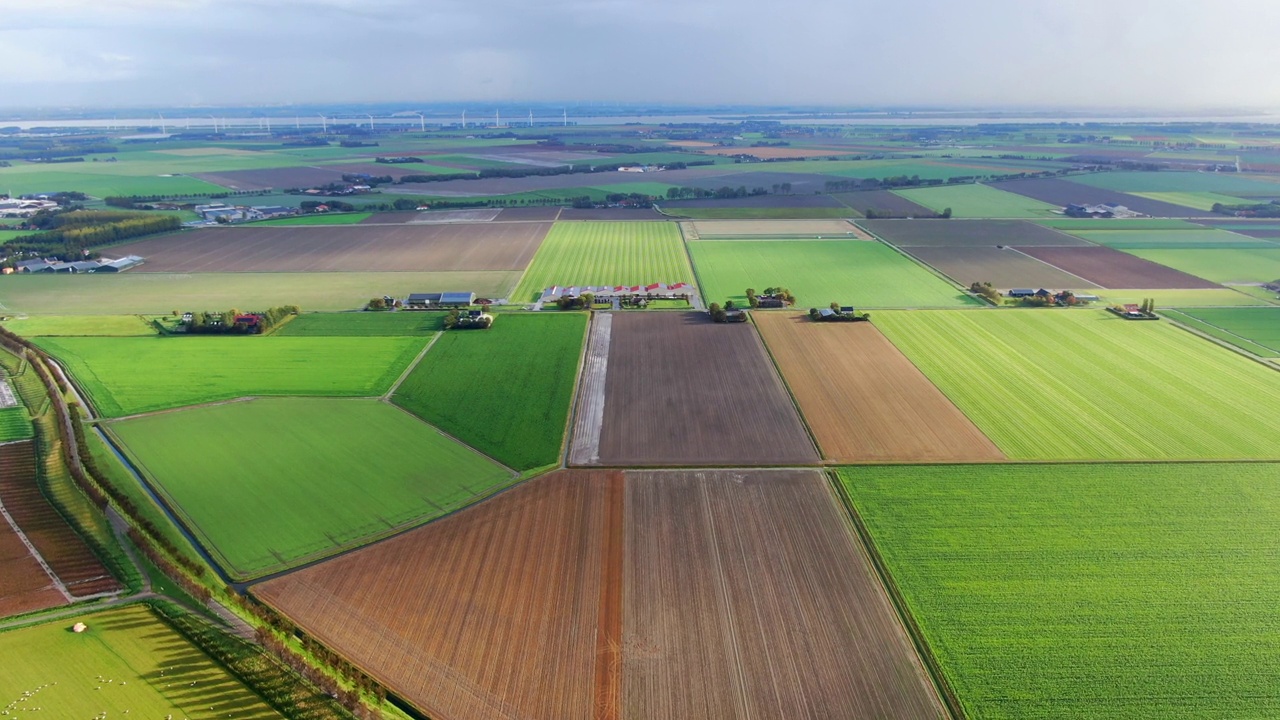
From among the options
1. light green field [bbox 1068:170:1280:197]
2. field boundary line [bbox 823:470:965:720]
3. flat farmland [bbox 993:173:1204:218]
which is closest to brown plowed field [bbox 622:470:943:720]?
field boundary line [bbox 823:470:965:720]

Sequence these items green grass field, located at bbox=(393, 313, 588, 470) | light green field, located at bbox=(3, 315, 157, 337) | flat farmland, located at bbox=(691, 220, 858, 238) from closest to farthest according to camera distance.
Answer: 1. green grass field, located at bbox=(393, 313, 588, 470)
2. light green field, located at bbox=(3, 315, 157, 337)
3. flat farmland, located at bbox=(691, 220, 858, 238)

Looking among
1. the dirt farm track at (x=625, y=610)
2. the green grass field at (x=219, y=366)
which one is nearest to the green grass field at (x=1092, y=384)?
the dirt farm track at (x=625, y=610)

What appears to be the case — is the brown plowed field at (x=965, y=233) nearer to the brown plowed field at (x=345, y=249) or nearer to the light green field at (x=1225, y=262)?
the light green field at (x=1225, y=262)

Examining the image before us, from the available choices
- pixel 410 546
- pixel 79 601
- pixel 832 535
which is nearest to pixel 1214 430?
pixel 832 535

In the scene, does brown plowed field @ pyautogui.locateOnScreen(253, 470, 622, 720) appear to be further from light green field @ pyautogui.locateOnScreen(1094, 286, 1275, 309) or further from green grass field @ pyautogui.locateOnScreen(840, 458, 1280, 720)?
light green field @ pyautogui.locateOnScreen(1094, 286, 1275, 309)

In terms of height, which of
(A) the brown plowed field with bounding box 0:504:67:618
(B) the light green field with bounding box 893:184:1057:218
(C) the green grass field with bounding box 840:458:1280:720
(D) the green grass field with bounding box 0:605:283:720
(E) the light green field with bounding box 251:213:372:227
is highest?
(B) the light green field with bounding box 893:184:1057:218

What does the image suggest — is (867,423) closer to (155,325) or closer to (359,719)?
(359,719)

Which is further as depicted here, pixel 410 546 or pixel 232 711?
pixel 410 546
